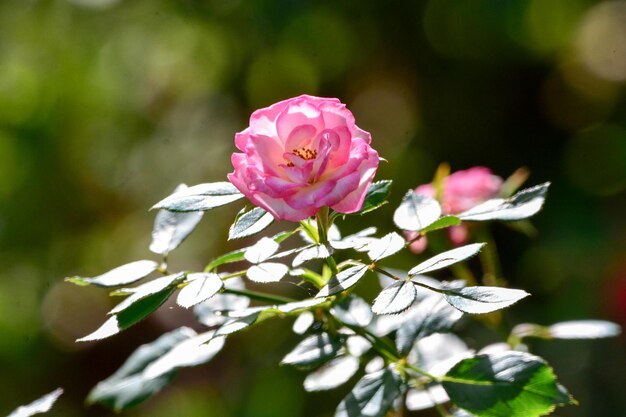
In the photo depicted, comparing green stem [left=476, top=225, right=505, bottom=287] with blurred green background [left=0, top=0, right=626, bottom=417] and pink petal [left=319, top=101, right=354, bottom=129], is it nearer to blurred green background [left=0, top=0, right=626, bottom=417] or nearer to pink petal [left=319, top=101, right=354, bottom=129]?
pink petal [left=319, top=101, right=354, bottom=129]

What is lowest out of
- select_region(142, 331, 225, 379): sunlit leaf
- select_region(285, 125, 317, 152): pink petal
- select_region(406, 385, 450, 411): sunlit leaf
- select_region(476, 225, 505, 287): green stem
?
select_region(406, 385, 450, 411): sunlit leaf

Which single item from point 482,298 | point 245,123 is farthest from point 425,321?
point 245,123

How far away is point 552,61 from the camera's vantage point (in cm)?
225

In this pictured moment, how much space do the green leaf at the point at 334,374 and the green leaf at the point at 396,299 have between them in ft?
0.61

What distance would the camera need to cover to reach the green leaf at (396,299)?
1.59 ft

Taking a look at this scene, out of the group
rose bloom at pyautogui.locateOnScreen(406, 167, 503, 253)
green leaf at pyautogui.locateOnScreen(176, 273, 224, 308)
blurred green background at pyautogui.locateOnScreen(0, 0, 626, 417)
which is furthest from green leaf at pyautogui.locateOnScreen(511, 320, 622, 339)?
blurred green background at pyautogui.locateOnScreen(0, 0, 626, 417)

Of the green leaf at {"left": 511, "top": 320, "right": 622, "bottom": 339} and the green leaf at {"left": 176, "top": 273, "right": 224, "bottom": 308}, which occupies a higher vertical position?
the green leaf at {"left": 176, "top": 273, "right": 224, "bottom": 308}

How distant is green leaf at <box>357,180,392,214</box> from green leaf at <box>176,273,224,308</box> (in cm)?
11

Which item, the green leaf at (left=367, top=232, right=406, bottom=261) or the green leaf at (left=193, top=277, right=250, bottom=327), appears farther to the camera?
the green leaf at (left=193, top=277, right=250, bottom=327)

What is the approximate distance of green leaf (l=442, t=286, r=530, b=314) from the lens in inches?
19.0

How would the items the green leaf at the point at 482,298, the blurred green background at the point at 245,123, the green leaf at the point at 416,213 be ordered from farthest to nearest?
the blurred green background at the point at 245,123
the green leaf at the point at 416,213
the green leaf at the point at 482,298

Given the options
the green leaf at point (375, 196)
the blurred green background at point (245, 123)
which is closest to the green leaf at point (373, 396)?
the green leaf at point (375, 196)

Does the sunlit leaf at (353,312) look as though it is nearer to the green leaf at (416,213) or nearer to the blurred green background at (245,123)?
the green leaf at (416,213)

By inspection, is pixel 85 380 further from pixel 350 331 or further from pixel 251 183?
pixel 251 183
